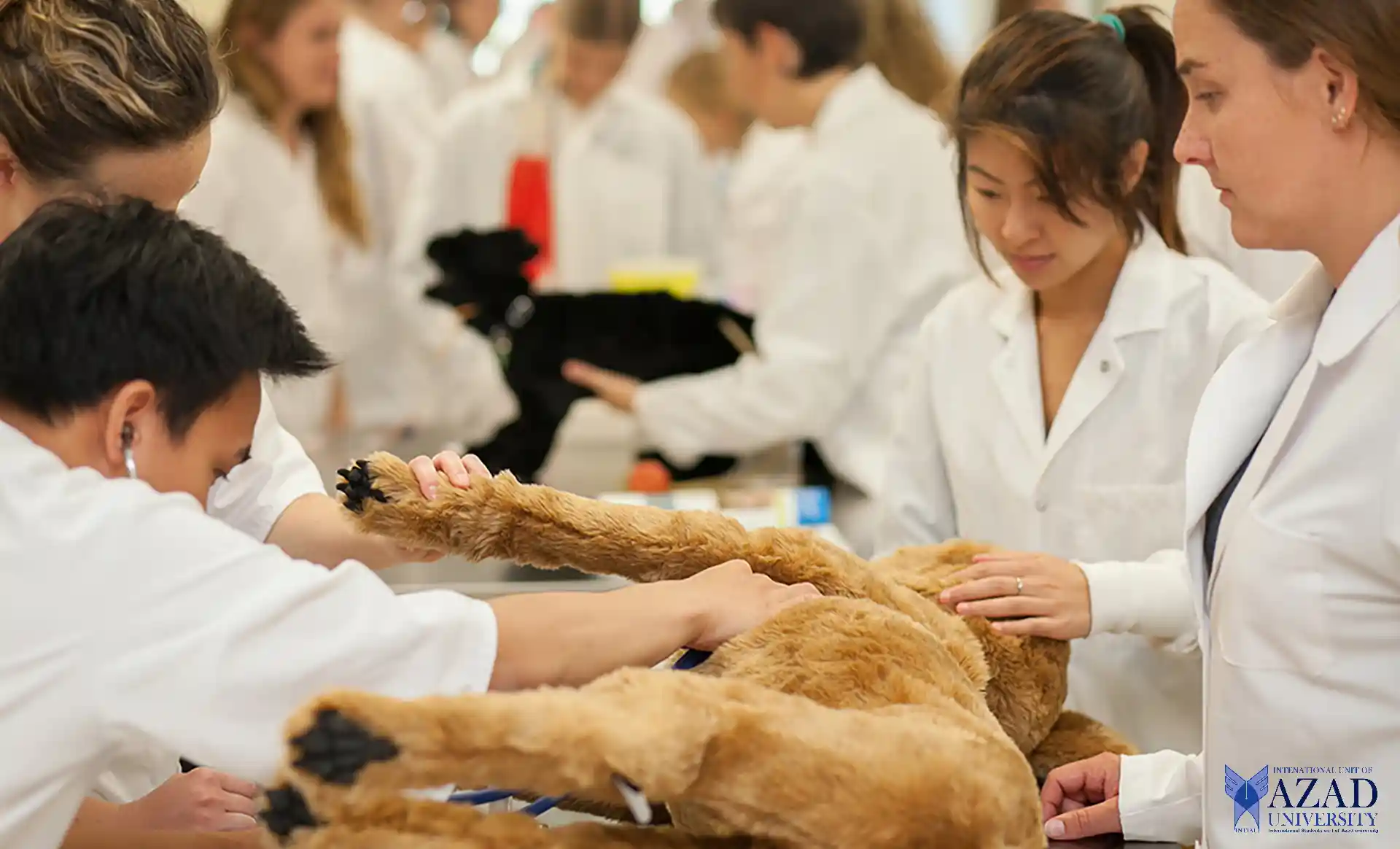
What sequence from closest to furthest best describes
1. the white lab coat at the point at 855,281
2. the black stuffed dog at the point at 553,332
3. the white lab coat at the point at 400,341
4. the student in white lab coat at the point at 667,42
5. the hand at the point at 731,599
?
the hand at the point at 731,599 → the white lab coat at the point at 855,281 → the black stuffed dog at the point at 553,332 → the white lab coat at the point at 400,341 → the student in white lab coat at the point at 667,42

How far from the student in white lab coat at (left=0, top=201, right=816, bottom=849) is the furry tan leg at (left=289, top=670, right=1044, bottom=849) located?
8cm

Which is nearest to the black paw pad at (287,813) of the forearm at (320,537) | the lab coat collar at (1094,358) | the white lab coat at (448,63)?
the forearm at (320,537)

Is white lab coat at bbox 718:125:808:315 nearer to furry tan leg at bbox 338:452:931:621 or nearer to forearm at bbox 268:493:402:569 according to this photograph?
forearm at bbox 268:493:402:569

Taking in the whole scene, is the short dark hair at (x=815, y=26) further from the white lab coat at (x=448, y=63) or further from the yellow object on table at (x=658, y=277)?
the white lab coat at (x=448, y=63)

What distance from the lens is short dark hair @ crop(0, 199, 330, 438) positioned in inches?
38.3

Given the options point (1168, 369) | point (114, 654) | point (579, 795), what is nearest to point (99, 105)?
point (114, 654)

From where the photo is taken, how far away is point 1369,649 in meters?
1.10

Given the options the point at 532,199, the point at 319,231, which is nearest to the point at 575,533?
the point at 319,231

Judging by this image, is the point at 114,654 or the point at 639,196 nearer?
the point at 114,654

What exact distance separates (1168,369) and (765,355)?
3.78 feet

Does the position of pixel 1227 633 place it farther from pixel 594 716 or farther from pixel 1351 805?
pixel 594 716

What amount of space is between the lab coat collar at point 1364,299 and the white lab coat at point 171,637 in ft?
2.28

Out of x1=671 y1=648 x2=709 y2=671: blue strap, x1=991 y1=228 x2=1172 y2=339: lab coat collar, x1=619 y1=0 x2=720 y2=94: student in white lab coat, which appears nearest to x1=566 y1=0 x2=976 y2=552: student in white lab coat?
x1=991 y1=228 x2=1172 y2=339: lab coat collar

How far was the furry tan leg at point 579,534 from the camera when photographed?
3.63 feet
